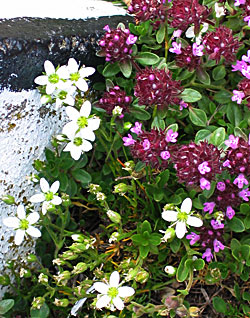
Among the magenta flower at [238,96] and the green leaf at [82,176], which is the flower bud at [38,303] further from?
the magenta flower at [238,96]

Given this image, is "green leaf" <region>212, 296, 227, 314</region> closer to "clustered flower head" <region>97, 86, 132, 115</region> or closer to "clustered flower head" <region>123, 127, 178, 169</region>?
"clustered flower head" <region>123, 127, 178, 169</region>

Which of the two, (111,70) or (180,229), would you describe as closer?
(180,229)

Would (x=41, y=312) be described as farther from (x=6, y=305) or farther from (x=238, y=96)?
(x=238, y=96)

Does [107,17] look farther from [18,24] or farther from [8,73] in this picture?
[8,73]

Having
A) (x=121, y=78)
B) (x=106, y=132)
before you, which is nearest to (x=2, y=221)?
(x=106, y=132)

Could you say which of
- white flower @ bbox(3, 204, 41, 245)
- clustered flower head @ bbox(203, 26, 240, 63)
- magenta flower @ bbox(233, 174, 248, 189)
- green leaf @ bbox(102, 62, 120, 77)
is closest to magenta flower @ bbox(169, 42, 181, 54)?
clustered flower head @ bbox(203, 26, 240, 63)

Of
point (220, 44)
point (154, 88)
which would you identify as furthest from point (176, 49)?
point (154, 88)

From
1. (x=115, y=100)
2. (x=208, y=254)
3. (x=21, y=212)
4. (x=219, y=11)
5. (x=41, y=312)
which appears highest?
(x=219, y=11)
